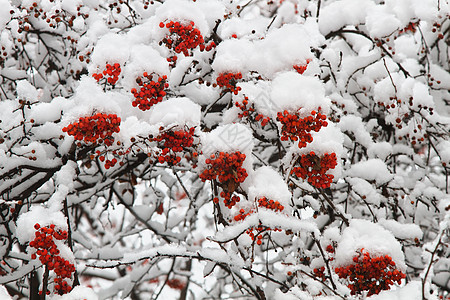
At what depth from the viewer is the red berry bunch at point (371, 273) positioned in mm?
2402

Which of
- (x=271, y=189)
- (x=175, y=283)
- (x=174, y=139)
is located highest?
(x=175, y=283)

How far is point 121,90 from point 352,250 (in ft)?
6.75

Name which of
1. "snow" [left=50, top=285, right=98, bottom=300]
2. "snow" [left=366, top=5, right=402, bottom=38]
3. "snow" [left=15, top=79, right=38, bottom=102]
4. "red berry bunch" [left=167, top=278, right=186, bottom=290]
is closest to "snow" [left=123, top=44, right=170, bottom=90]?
"snow" [left=15, top=79, right=38, bottom=102]

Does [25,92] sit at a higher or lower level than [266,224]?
higher

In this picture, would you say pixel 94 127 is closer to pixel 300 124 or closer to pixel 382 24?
pixel 300 124

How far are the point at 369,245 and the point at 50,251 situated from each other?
1.79 meters

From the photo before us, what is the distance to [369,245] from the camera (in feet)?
8.27

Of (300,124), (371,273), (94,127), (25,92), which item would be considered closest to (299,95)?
(300,124)

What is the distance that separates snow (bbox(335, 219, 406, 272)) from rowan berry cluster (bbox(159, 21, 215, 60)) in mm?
1526

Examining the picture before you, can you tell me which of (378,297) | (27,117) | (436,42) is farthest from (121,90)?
(436,42)

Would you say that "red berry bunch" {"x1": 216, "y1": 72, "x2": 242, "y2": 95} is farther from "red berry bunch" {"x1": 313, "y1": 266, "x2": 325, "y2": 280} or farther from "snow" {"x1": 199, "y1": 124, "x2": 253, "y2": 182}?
"red berry bunch" {"x1": 313, "y1": 266, "x2": 325, "y2": 280}

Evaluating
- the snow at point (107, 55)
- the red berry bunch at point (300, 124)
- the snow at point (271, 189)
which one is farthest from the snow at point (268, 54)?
the snow at point (271, 189)

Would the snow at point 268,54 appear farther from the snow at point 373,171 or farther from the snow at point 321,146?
the snow at point 373,171

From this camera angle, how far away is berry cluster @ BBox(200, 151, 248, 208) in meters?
2.42
